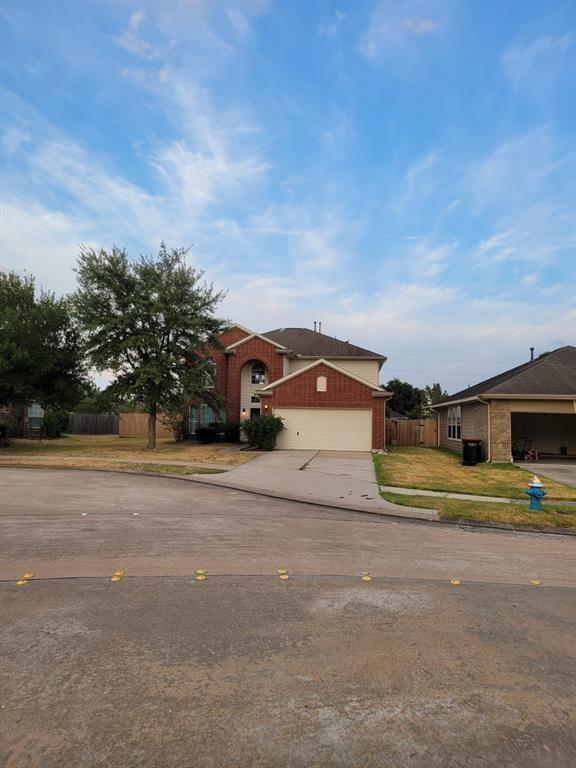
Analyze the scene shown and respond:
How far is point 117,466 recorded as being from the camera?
16516mm

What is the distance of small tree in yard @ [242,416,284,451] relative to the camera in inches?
953

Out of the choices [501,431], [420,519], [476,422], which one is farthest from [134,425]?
[420,519]

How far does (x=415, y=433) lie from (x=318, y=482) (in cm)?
2135

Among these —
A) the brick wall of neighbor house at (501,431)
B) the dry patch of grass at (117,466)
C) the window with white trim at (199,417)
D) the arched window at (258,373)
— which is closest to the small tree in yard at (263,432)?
the dry patch of grass at (117,466)

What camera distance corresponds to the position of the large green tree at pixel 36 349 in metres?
22.2

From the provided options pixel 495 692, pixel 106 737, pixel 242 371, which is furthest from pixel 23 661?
pixel 242 371

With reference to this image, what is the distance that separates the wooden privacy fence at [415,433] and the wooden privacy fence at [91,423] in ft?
79.3

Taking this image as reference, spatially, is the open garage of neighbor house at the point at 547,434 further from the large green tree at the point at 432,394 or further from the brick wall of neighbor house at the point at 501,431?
the large green tree at the point at 432,394

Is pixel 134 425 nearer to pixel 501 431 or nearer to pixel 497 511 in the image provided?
pixel 501 431

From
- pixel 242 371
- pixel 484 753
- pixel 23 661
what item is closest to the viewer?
pixel 484 753

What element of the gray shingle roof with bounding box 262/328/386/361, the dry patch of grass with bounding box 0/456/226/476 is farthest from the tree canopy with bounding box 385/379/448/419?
the dry patch of grass with bounding box 0/456/226/476

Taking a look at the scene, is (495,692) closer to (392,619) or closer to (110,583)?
(392,619)

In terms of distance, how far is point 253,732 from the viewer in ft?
8.75

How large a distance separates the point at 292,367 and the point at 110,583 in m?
28.0
